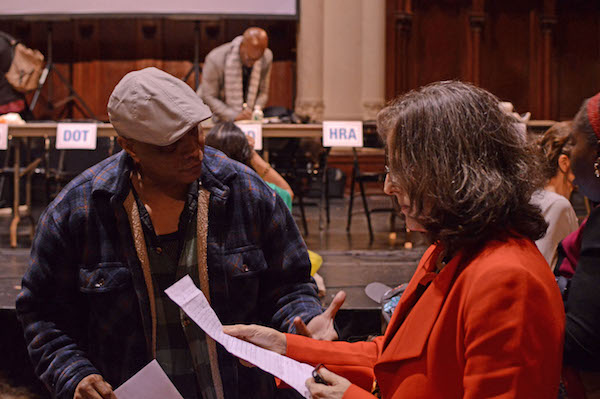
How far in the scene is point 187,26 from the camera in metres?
10.2

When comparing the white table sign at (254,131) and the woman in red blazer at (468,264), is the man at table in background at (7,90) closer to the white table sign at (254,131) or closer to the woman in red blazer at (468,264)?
the white table sign at (254,131)

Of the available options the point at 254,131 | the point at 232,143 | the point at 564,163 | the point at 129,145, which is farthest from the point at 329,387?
the point at 254,131

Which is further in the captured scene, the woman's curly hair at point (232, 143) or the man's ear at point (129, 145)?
the woman's curly hair at point (232, 143)

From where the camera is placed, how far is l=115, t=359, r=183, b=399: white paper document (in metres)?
1.54

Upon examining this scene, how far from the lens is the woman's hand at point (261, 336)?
5.09ft

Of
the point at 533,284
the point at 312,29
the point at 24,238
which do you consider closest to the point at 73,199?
Result: the point at 533,284

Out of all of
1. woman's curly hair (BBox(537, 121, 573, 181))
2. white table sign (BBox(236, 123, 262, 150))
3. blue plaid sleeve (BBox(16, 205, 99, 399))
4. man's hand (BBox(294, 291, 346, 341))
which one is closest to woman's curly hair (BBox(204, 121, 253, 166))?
woman's curly hair (BBox(537, 121, 573, 181))

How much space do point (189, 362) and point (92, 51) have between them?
9.32 m

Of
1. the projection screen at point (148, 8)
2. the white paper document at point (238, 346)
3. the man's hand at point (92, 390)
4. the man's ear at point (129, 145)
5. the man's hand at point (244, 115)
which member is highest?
the projection screen at point (148, 8)

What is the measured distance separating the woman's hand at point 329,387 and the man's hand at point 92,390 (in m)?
0.54

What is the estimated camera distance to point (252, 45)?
20.6 ft

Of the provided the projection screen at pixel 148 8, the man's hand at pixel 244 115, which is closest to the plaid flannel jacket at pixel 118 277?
the man's hand at pixel 244 115

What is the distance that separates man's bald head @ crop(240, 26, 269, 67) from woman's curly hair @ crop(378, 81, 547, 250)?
204 inches

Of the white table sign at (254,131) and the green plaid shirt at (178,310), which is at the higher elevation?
the white table sign at (254,131)
